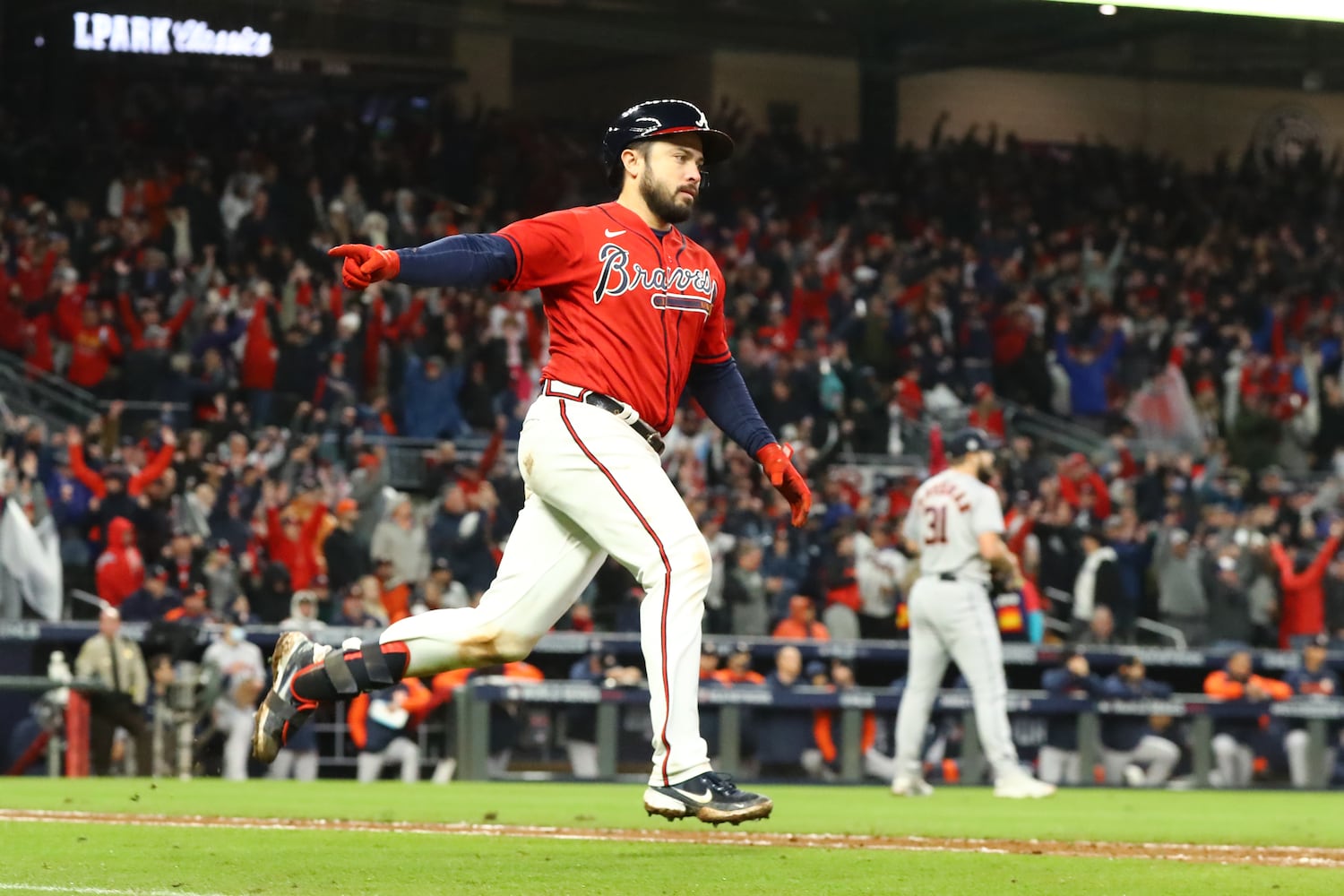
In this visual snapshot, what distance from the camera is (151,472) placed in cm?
1645

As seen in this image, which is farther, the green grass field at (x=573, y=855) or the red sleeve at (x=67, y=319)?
the red sleeve at (x=67, y=319)

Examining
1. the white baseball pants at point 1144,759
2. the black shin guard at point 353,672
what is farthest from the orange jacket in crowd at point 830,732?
the black shin guard at point 353,672

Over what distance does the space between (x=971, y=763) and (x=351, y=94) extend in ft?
40.0

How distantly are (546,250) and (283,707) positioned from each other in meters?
1.66

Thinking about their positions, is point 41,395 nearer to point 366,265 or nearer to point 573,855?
point 573,855

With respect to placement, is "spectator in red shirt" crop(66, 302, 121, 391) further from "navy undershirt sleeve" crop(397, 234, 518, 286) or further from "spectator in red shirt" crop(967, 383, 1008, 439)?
"navy undershirt sleeve" crop(397, 234, 518, 286)

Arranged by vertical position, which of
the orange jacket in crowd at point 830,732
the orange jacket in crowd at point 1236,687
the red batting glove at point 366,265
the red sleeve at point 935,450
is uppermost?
the red batting glove at point 366,265

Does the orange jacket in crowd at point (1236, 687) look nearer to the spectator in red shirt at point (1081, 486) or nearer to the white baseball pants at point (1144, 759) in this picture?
the white baseball pants at point (1144, 759)

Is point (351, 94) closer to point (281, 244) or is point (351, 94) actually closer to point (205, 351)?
point (281, 244)

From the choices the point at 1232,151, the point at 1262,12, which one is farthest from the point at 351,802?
the point at 1232,151

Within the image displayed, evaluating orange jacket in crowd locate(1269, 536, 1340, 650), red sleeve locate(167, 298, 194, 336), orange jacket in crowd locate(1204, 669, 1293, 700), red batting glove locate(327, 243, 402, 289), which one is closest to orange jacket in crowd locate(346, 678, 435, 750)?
red sleeve locate(167, 298, 194, 336)

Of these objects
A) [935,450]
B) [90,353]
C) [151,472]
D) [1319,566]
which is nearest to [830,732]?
[1319,566]

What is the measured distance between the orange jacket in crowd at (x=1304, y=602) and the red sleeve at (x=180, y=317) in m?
10.4

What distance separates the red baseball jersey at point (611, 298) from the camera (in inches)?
235
